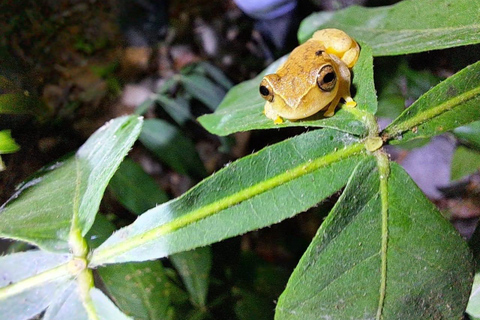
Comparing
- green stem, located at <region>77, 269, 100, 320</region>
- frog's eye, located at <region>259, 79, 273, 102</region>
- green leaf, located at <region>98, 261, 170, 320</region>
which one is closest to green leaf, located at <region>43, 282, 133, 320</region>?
green stem, located at <region>77, 269, 100, 320</region>

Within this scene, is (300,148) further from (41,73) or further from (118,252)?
(41,73)

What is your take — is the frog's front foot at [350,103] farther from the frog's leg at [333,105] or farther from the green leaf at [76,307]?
the green leaf at [76,307]

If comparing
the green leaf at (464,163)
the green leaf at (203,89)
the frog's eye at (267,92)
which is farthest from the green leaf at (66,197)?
the green leaf at (464,163)

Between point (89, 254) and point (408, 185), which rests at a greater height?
point (89, 254)

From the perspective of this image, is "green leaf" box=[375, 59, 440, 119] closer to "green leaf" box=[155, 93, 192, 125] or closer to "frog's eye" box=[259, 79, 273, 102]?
"frog's eye" box=[259, 79, 273, 102]

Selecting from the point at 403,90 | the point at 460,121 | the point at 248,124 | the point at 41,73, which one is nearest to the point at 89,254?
the point at 248,124

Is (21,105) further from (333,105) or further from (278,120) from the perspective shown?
(333,105)
